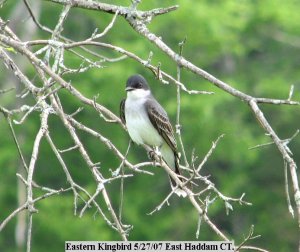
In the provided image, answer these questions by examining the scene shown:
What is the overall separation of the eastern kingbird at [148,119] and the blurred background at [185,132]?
1578 cm

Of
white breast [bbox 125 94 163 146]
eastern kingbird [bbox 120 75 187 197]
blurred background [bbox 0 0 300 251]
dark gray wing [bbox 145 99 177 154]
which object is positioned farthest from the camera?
blurred background [bbox 0 0 300 251]

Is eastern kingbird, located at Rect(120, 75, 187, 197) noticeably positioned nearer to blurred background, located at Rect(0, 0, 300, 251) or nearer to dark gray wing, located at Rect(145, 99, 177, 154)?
dark gray wing, located at Rect(145, 99, 177, 154)

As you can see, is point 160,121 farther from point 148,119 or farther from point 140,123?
point 140,123

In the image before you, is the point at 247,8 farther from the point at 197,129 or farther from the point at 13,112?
the point at 13,112

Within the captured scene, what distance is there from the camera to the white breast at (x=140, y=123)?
8.21 m

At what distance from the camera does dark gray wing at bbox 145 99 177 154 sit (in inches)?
338

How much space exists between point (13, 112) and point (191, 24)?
75.1 ft

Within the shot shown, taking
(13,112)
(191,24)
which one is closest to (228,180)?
(191,24)

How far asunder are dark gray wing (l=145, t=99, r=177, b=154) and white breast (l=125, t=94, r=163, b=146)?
0.12 ft

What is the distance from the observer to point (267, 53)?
33.7 meters
